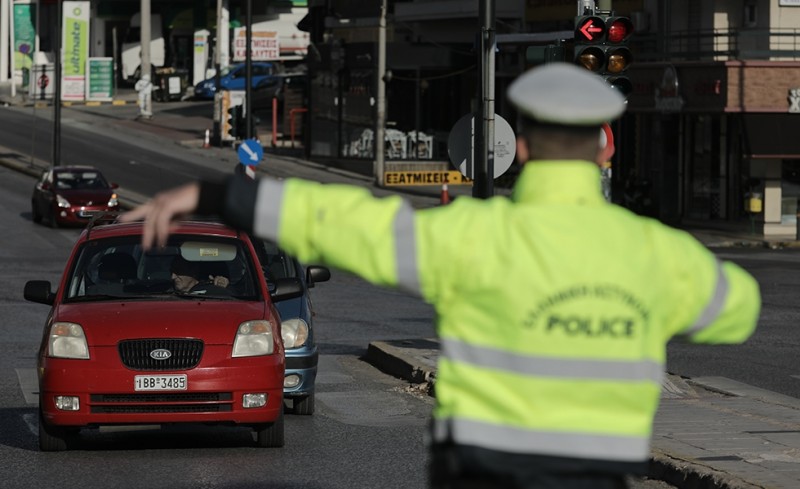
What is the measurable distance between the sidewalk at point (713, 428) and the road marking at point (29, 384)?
11.1 ft

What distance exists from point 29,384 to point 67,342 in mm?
4007

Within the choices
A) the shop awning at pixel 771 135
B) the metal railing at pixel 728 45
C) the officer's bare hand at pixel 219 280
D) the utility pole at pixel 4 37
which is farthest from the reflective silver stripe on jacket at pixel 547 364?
the utility pole at pixel 4 37

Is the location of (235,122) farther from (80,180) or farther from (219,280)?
(219,280)

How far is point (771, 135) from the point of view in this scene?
120 feet

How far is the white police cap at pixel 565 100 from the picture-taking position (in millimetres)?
3879

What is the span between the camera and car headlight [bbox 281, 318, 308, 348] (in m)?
12.9

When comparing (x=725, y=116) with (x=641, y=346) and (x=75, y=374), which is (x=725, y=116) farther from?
(x=641, y=346)

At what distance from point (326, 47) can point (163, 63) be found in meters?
30.4

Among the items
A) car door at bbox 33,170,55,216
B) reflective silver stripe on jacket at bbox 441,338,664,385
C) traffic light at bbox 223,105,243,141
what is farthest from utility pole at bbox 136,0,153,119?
reflective silver stripe on jacket at bbox 441,338,664,385

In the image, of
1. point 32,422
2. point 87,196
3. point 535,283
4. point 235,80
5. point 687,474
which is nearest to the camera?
point 535,283

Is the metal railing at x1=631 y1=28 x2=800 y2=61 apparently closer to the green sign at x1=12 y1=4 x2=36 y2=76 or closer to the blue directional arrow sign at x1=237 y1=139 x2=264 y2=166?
the blue directional arrow sign at x1=237 y1=139 x2=264 y2=166

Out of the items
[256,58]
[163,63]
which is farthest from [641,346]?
[163,63]

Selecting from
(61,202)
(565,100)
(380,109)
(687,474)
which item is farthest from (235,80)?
(565,100)

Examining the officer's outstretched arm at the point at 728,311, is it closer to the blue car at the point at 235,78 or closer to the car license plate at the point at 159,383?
the car license plate at the point at 159,383
